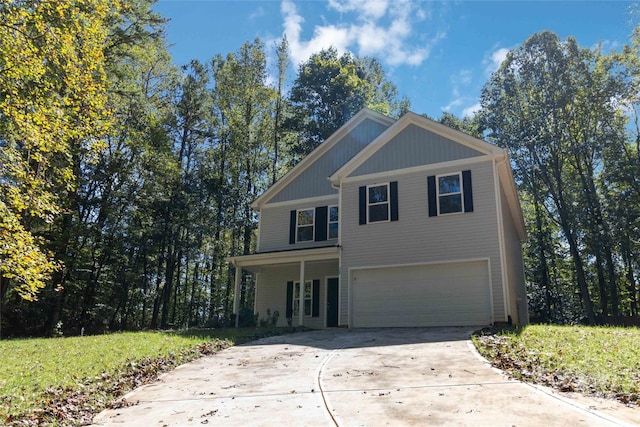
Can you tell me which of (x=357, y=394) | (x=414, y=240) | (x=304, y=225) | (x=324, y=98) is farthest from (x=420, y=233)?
(x=324, y=98)

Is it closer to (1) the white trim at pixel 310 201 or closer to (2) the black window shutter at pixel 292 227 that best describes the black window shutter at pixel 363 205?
(1) the white trim at pixel 310 201

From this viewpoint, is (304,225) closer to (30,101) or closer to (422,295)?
(422,295)

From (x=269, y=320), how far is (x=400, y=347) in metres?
8.95

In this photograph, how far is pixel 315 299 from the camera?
17.2 meters

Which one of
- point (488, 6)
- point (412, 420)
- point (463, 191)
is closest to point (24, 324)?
point (463, 191)

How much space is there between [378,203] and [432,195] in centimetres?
182

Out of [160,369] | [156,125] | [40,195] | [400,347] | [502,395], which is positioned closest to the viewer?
[502,395]

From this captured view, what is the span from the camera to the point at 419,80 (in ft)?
54.8

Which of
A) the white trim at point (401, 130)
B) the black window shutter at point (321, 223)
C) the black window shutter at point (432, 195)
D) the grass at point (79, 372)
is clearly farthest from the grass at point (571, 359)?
the black window shutter at point (321, 223)

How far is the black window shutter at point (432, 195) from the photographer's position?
44.2 ft

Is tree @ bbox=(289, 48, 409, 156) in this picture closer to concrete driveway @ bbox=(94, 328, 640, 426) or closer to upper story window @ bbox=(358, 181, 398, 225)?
upper story window @ bbox=(358, 181, 398, 225)

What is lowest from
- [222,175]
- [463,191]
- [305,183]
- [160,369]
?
[160,369]

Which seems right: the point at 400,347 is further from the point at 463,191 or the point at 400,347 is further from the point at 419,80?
the point at 419,80

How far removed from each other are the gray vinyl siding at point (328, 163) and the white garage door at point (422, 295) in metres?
5.23
